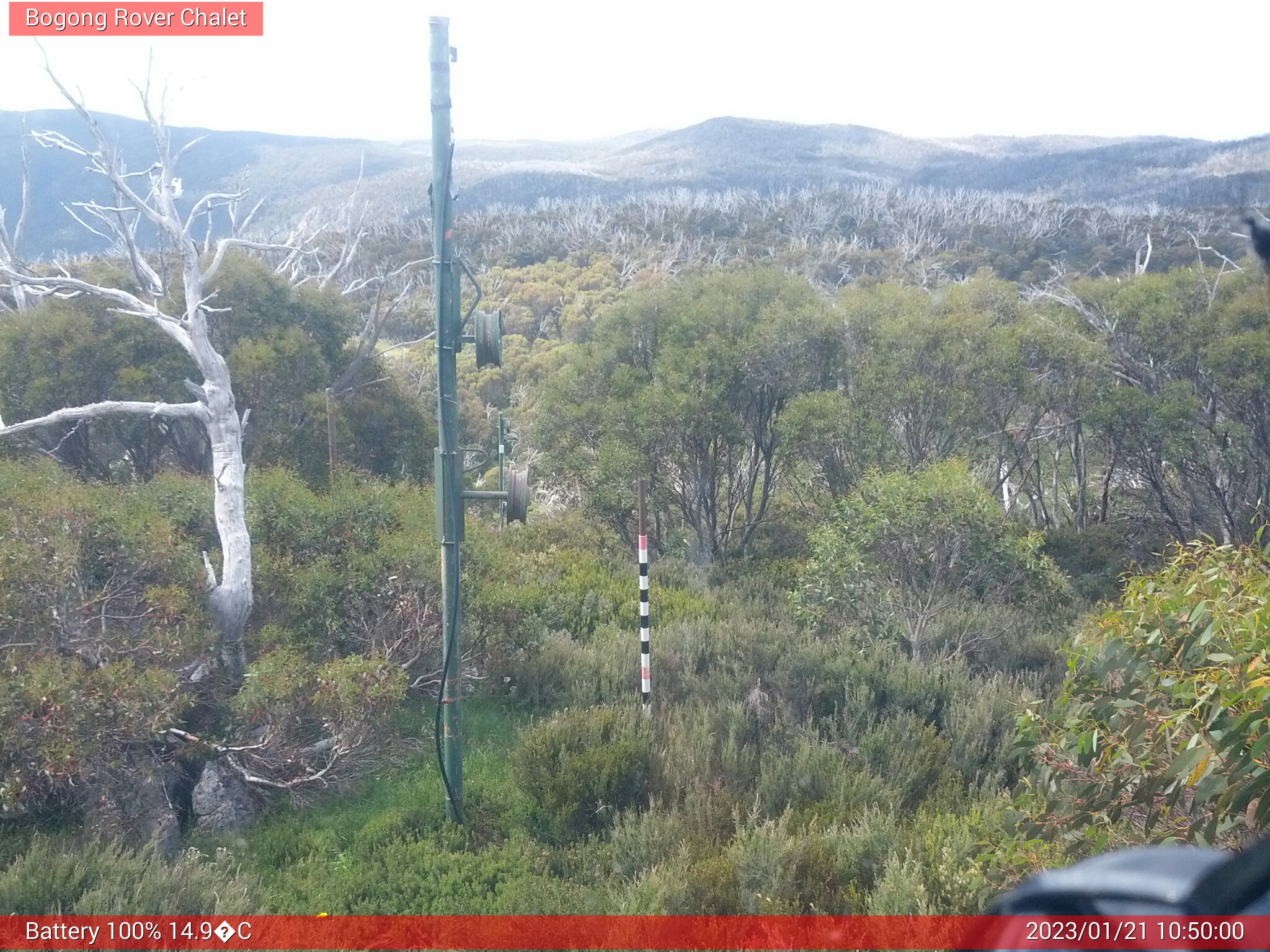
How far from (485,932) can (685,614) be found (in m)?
5.80

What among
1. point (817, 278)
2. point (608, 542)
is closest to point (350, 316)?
point (608, 542)

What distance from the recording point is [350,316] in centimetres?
1623

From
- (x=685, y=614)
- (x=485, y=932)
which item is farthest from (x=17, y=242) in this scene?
(x=485, y=932)

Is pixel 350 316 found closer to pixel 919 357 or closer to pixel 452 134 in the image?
pixel 919 357

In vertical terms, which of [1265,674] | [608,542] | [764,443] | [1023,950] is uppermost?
[1023,950]

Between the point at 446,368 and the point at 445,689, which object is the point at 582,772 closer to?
the point at 445,689

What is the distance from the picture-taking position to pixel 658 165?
74188mm

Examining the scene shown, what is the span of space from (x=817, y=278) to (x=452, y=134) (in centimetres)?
2942

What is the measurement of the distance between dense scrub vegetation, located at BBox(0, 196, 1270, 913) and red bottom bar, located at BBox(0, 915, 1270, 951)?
137mm

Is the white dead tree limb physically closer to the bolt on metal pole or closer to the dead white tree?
the dead white tree

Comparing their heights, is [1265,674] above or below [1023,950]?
below

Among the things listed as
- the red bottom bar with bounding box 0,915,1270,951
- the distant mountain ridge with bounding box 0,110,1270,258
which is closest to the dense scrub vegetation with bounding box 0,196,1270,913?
the red bottom bar with bounding box 0,915,1270,951

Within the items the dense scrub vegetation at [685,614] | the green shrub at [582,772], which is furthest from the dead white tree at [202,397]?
the green shrub at [582,772]

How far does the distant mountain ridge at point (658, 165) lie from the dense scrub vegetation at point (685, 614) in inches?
948
